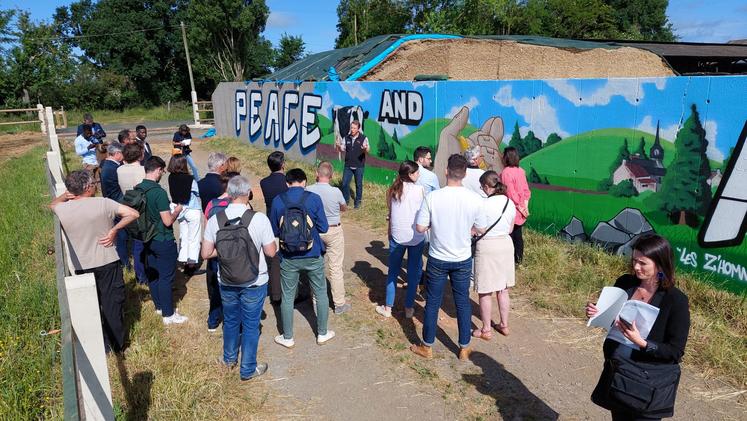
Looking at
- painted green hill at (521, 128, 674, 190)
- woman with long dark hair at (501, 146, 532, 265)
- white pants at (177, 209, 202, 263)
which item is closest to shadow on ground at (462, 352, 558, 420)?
woman with long dark hair at (501, 146, 532, 265)

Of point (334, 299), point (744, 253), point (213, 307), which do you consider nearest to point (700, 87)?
point (744, 253)

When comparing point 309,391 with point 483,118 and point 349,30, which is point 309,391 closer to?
point 483,118

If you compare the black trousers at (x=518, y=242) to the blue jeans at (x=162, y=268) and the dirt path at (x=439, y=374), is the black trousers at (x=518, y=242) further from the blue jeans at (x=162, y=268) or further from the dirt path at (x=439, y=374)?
the blue jeans at (x=162, y=268)

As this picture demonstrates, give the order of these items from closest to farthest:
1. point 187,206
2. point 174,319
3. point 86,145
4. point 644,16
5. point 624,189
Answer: point 174,319 → point 187,206 → point 624,189 → point 86,145 → point 644,16

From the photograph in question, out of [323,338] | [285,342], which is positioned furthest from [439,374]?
[285,342]

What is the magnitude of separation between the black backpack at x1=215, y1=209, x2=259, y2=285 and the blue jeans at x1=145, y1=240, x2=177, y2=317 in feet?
→ 4.59

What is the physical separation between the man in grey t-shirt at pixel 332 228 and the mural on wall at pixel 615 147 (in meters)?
3.81

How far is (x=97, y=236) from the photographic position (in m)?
4.35

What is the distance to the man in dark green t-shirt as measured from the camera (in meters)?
5.05

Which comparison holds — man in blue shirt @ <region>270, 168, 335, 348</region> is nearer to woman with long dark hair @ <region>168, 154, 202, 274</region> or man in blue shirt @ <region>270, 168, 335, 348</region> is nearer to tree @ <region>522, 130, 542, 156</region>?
woman with long dark hair @ <region>168, 154, 202, 274</region>

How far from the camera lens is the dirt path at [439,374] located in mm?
4004

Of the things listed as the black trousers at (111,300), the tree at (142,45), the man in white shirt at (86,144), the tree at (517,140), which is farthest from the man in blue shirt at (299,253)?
the tree at (142,45)

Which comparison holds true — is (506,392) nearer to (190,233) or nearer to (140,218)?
(140,218)

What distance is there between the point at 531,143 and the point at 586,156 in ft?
3.30
